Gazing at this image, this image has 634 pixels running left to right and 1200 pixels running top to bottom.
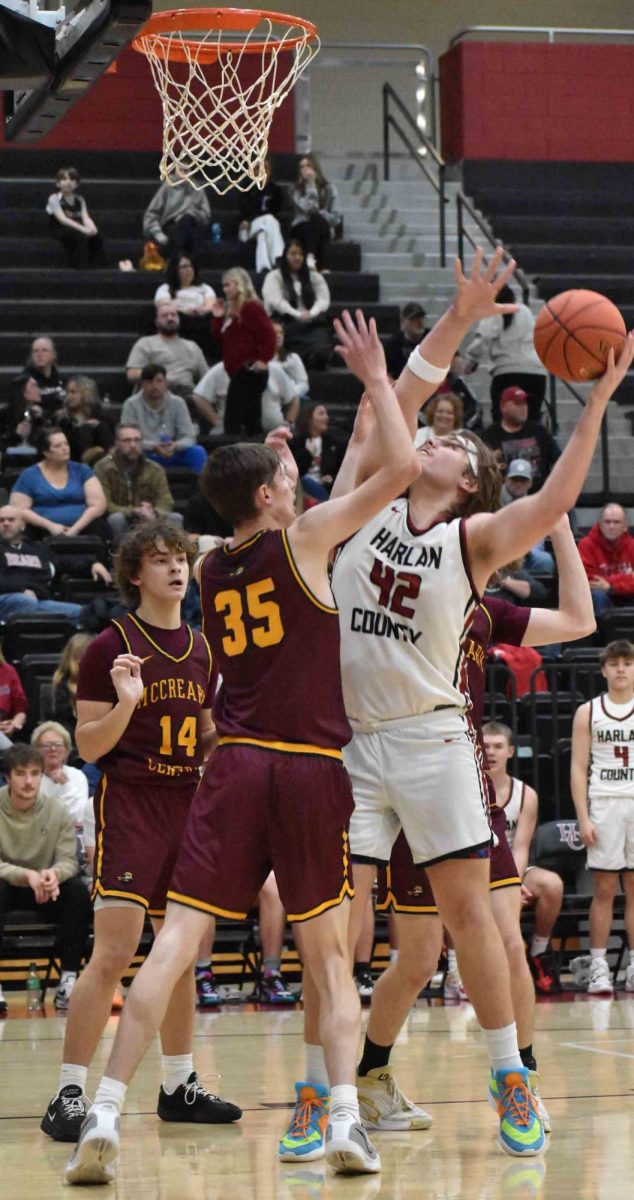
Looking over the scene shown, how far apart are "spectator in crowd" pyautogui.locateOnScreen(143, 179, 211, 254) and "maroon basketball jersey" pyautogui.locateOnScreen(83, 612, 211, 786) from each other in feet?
38.1

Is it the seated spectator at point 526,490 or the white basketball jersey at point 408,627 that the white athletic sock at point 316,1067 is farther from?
the seated spectator at point 526,490

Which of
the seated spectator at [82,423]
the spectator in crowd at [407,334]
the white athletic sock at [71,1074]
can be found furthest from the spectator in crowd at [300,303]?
the white athletic sock at [71,1074]

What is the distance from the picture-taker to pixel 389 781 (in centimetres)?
478

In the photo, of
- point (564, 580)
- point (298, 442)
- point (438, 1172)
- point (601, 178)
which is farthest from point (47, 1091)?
point (601, 178)

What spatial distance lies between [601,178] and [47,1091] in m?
15.3

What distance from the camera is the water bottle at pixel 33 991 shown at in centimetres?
882

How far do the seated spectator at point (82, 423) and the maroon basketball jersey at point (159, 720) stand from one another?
24.8ft

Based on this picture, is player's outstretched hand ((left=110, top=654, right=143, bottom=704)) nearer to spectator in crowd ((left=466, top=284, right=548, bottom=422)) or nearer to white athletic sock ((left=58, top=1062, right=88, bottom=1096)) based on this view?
white athletic sock ((left=58, top=1062, right=88, bottom=1096))

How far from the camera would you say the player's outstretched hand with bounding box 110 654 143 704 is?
490 centimetres

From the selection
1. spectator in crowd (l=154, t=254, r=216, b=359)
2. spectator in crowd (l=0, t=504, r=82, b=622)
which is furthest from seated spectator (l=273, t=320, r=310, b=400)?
spectator in crowd (l=0, t=504, r=82, b=622)

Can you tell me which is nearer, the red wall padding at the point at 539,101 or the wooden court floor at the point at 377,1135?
the wooden court floor at the point at 377,1135

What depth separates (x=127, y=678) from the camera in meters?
4.91

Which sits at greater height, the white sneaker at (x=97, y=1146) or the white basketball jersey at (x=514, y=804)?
the white sneaker at (x=97, y=1146)

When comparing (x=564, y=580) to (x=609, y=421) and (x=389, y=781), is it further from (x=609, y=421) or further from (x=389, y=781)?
(x=609, y=421)
